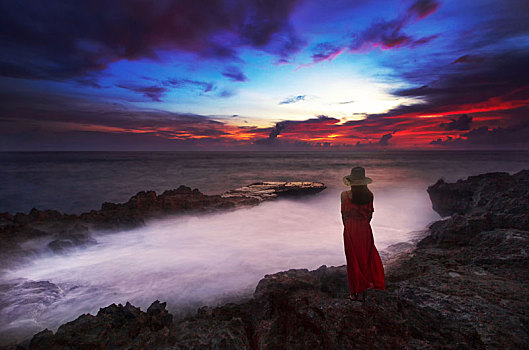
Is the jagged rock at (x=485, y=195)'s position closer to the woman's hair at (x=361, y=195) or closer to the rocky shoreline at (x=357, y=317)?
the rocky shoreline at (x=357, y=317)

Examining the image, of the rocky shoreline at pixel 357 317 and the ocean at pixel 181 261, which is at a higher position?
the rocky shoreline at pixel 357 317

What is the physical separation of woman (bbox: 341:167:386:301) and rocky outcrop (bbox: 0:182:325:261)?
924 cm

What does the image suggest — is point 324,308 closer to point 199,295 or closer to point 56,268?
point 199,295

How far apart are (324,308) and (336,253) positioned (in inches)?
213

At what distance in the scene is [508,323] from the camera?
2.83m

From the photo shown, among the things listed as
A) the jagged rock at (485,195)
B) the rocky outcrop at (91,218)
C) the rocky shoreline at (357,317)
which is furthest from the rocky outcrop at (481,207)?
the rocky outcrop at (91,218)

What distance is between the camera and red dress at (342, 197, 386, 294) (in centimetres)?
369

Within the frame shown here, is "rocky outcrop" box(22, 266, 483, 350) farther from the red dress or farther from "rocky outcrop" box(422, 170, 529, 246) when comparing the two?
"rocky outcrop" box(422, 170, 529, 246)

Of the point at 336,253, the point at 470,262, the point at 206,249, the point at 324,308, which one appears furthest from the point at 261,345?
the point at 206,249

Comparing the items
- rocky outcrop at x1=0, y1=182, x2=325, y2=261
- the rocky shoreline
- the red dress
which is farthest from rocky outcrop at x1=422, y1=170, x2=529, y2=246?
rocky outcrop at x1=0, y1=182, x2=325, y2=261

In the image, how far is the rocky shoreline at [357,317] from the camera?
2.75 metres

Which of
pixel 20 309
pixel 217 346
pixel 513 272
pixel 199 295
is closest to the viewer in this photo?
pixel 217 346

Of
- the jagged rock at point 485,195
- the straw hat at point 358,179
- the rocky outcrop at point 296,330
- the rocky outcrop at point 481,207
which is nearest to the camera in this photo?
the rocky outcrop at point 296,330

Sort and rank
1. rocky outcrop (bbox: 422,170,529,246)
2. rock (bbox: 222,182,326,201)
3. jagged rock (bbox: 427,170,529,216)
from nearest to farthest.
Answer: rocky outcrop (bbox: 422,170,529,246) → jagged rock (bbox: 427,170,529,216) → rock (bbox: 222,182,326,201)
